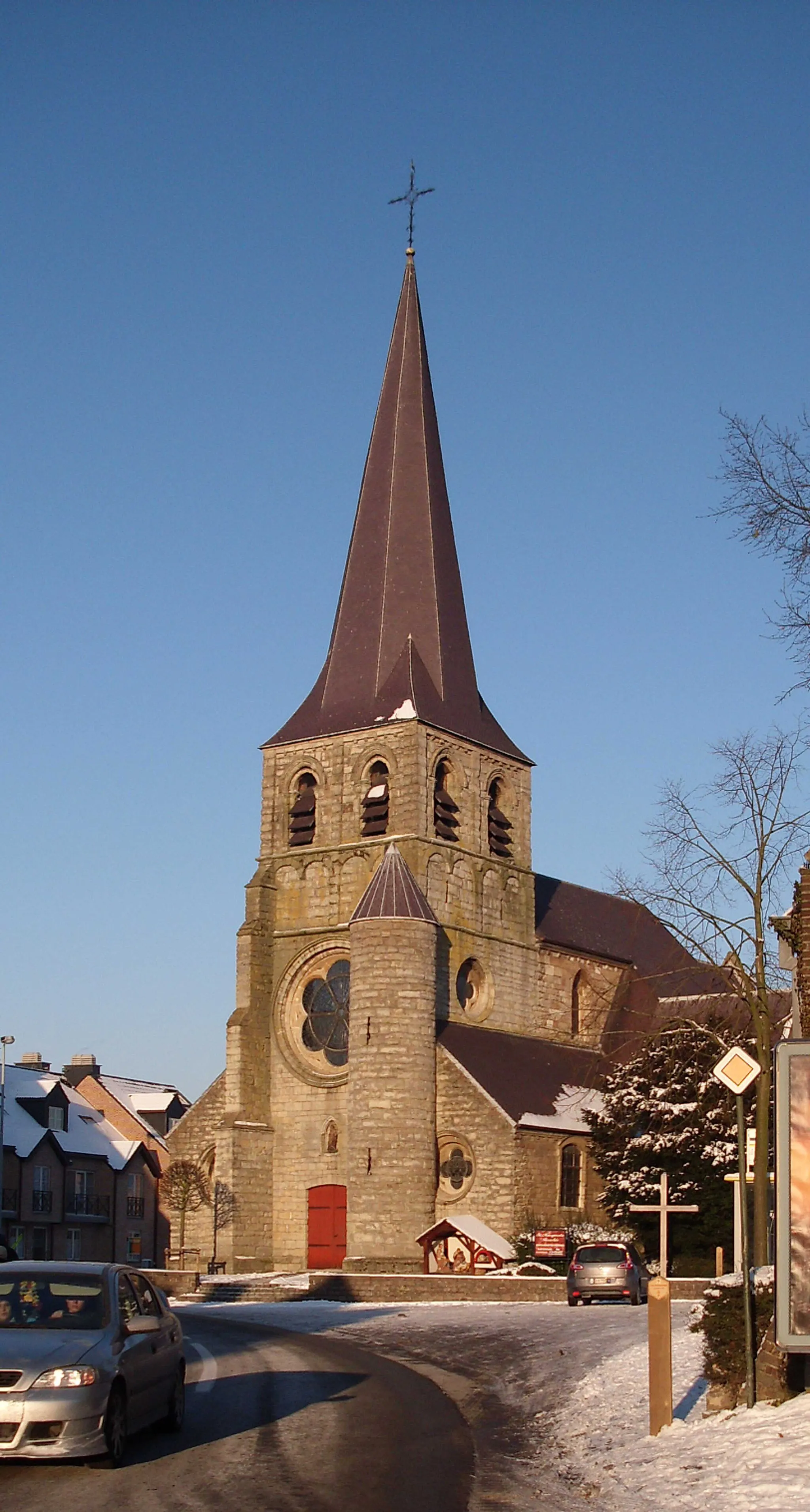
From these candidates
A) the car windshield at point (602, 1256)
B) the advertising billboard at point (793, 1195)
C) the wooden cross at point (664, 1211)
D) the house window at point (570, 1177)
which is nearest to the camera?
the advertising billboard at point (793, 1195)

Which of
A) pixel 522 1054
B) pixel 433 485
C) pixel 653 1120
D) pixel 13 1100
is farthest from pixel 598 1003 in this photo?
pixel 13 1100

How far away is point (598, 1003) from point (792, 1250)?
150 feet

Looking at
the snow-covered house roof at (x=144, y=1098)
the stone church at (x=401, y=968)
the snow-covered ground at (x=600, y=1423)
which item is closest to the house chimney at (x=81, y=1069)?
the snow-covered house roof at (x=144, y=1098)

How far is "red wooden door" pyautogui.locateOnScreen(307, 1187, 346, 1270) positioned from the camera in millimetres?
48094

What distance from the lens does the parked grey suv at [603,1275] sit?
3092 cm

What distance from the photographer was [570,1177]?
47531 millimetres

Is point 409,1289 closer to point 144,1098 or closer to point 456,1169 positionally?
point 456,1169

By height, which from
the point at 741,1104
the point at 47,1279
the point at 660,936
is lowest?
the point at 47,1279

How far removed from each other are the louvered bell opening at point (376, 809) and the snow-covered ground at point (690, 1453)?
34.6 meters

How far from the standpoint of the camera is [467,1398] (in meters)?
16.7

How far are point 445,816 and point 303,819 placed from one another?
4.31 meters

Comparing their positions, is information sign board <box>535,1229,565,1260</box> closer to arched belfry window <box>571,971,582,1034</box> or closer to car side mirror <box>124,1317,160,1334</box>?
arched belfry window <box>571,971,582,1034</box>

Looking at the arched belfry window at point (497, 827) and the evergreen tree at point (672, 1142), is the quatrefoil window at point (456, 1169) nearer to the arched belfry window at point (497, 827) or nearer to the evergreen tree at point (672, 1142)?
the evergreen tree at point (672, 1142)

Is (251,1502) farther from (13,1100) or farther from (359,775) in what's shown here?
(13,1100)
